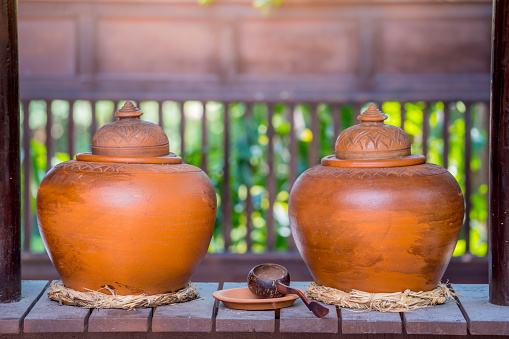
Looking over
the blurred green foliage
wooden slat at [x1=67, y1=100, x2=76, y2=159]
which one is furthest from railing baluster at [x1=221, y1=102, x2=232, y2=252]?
wooden slat at [x1=67, y1=100, x2=76, y2=159]

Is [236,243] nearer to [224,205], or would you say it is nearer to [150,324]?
[224,205]

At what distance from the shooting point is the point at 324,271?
Result: 211 centimetres

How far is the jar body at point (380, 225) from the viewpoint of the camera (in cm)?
199

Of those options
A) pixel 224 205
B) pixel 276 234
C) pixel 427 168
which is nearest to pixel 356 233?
pixel 427 168

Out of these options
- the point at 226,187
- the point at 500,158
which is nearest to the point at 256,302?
the point at 500,158

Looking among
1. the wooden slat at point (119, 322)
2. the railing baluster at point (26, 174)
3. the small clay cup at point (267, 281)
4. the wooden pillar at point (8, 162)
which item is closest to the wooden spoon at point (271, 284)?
the small clay cup at point (267, 281)

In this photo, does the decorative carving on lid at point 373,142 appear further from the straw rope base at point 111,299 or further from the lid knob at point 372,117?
the straw rope base at point 111,299

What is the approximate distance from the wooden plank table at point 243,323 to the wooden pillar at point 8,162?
0.40ft

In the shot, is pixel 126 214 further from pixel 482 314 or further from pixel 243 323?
pixel 482 314

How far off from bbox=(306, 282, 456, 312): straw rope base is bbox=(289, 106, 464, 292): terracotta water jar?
2 cm

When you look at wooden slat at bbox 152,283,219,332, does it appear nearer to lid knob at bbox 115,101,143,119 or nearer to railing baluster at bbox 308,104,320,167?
lid knob at bbox 115,101,143,119

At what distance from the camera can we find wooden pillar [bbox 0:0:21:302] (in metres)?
2.14

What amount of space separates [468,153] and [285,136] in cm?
131

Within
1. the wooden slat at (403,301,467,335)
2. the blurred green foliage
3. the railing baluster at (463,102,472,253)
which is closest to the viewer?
the wooden slat at (403,301,467,335)
